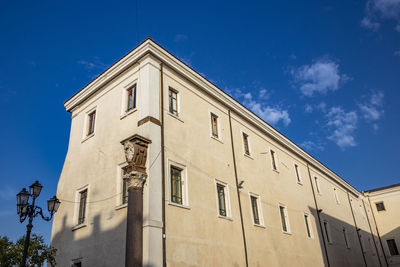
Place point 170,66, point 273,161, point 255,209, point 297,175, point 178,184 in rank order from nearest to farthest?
point 178,184 < point 170,66 < point 255,209 < point 273,161 < point 297,175

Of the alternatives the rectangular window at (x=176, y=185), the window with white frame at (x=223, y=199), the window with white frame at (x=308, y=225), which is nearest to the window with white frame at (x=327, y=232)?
the window with white frame at (x=308, y=225)

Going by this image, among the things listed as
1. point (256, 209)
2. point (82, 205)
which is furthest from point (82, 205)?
point (256, 209)

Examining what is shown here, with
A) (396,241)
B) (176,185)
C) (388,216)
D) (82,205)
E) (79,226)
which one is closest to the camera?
(176,185)

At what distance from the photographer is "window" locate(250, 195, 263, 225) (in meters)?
17.5

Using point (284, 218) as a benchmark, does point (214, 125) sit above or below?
above

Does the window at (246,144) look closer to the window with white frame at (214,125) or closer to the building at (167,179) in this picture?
the building at (167,179)

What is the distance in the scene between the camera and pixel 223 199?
15625 millimetres

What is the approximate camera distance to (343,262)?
26469mm

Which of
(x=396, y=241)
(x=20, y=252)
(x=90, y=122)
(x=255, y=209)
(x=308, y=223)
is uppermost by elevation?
(x=90, y=122)

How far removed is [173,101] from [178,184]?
389cm

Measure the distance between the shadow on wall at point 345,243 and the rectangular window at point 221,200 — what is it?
11.5 m

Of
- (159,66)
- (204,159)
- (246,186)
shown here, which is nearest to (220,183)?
(204,159)

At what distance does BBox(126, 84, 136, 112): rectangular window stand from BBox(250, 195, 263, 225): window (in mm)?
8020

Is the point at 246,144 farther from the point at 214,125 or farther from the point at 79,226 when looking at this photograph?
the point at 79,226
